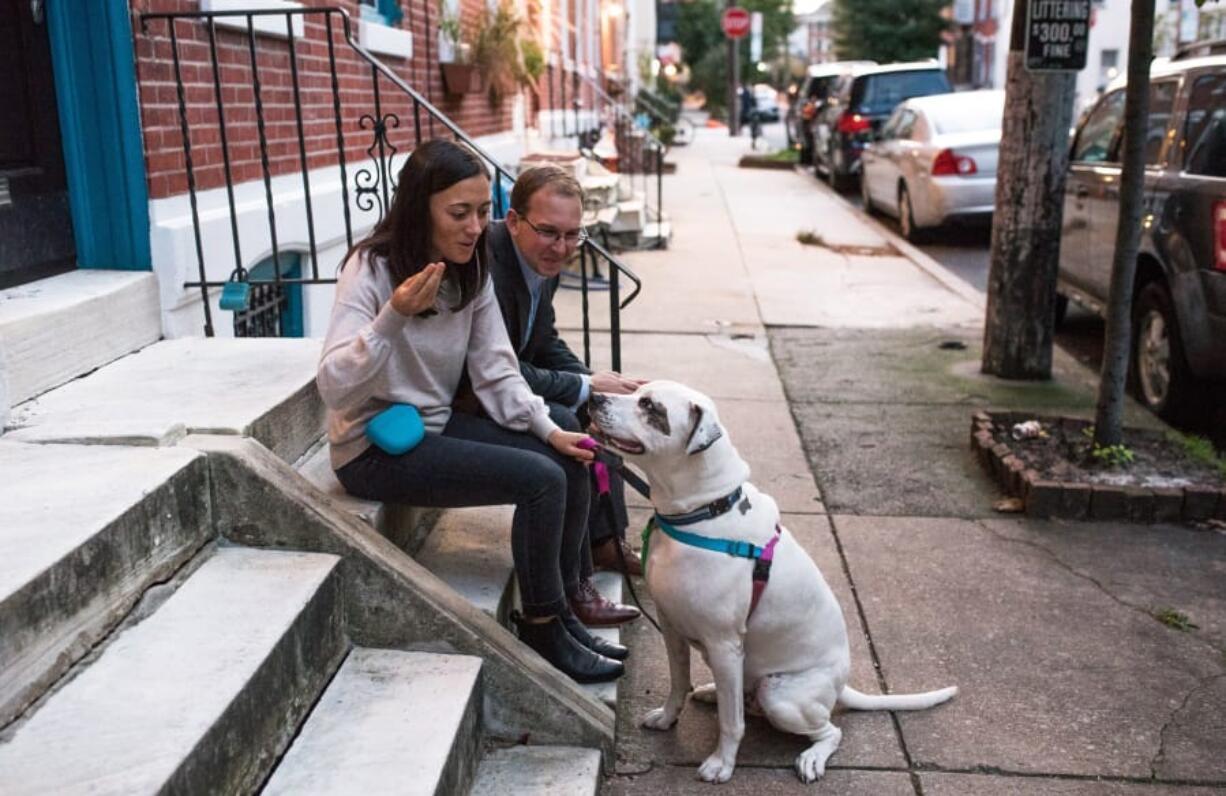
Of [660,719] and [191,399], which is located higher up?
[191,399]

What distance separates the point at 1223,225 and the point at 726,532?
3.85m

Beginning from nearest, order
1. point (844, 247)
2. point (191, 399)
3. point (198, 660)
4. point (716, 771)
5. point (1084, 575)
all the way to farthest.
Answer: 1. point (198, 660)
2. point (716, 771)
3. point (191, 399)
4. point (1084, 575)
5. point (844, 247)

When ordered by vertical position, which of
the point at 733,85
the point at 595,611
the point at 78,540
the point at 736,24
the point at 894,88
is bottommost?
the point at 595,611

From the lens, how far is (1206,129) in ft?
19.7

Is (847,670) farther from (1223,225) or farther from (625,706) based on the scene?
(1223,225)

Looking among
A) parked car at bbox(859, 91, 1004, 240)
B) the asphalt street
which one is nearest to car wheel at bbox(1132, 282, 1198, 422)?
the asphalt street

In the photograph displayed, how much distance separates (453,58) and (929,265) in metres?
5.09

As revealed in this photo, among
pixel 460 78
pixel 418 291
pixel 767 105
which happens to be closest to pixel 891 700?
pixel 418 291

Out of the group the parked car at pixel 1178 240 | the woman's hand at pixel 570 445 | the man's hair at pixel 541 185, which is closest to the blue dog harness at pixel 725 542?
the woman's hand at pixel 570 445

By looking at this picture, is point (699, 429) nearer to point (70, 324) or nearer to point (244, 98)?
point (70, 324)

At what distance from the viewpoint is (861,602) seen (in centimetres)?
421

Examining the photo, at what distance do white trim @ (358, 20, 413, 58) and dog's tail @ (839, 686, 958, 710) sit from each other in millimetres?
5101

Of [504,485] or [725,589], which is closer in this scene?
[725,589]

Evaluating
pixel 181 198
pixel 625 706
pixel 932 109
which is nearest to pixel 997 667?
pixel 625 706
